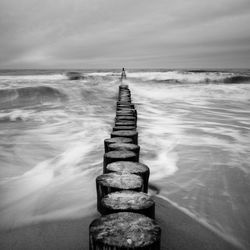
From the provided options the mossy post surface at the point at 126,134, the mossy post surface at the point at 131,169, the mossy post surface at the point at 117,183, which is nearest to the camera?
the mossy post surface at the point at 117,183

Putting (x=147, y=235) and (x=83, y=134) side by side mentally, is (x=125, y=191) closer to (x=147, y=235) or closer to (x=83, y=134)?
(x=147, y=235)

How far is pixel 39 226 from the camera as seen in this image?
2059 millimetres

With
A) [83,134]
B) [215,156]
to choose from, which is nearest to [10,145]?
[83,134]

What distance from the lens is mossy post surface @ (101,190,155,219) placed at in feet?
4.93

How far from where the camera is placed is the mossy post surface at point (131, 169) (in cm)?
199

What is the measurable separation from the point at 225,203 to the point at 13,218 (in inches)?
72.6

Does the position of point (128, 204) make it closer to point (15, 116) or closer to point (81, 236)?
point (81, 236)

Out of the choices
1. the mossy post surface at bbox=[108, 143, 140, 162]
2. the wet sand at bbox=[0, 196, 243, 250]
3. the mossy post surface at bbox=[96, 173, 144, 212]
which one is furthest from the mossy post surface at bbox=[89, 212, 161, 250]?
the mossy post surface at bbox=[108, 143, 140, 162]

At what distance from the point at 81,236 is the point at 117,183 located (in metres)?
0.50

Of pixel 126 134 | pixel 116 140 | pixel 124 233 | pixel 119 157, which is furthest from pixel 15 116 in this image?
pixel 124 233

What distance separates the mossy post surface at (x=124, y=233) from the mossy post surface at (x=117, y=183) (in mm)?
329

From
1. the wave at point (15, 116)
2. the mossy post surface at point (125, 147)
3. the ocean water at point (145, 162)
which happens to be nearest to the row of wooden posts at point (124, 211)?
the mossy post surface at point (125, 147)

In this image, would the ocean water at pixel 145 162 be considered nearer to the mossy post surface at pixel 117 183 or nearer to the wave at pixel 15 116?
the wave at pixel 15 116

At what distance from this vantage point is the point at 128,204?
1532mm
